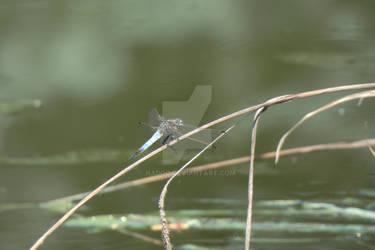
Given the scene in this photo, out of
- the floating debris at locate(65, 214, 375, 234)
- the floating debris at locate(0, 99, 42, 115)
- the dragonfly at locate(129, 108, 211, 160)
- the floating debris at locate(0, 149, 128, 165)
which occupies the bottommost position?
the floating debris at locate(65, 214, 375, 234)

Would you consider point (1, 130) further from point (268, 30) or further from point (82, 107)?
point (268, 30)

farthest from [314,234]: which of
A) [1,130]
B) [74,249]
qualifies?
[1,130]

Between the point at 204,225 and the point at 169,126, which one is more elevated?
the point at 169,126

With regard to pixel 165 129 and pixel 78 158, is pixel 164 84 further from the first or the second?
pixel 165 129

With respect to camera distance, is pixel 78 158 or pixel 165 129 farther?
pixel 78 158

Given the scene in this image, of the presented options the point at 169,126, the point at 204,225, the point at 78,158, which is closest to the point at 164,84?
the point at 78,158

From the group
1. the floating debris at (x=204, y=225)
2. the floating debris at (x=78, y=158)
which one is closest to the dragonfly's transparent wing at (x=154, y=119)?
the floating debris at (x=204, y=225)

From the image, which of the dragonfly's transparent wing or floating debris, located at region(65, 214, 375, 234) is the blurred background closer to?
floating debris, located at region(65, 214, 375, 234)

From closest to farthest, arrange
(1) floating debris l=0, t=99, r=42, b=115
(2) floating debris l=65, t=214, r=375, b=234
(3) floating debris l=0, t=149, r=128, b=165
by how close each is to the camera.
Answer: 1. (2) floating debris l=65, t=214, r=375, b=234
2. (3) floating debris l=0, t=149, r=128, b=165
3. (1) floating debris l=0, t=99, r=42, b=115

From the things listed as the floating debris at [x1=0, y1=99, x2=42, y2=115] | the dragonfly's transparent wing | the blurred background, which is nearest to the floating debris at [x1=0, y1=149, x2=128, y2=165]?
the blurred background
